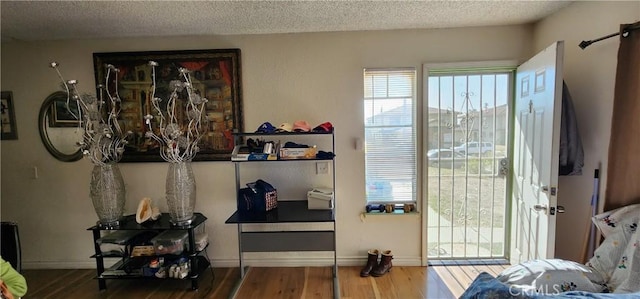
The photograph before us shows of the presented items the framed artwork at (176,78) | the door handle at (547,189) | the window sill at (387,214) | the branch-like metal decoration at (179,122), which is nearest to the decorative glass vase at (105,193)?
the framed artwork at (176,78)

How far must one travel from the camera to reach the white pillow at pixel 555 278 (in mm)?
1263

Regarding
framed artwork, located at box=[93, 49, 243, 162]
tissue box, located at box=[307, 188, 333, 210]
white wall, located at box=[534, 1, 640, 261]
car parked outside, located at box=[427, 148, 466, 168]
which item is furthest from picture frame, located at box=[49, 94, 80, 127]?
white wall, located at box=[534, 1, 640, 261]

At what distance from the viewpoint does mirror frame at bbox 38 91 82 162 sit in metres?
2.49

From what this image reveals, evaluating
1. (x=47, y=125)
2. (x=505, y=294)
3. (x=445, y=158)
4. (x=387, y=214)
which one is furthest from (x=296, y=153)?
(x=47, y=125)

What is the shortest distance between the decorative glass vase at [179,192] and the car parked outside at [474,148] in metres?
2.38

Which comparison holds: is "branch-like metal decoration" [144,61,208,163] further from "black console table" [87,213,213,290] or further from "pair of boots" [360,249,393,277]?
"pair of boots" [360,249,393,277]

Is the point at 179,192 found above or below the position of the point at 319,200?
above

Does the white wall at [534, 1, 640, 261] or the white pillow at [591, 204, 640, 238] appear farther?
the white wall at [534, 1, 640, 261]

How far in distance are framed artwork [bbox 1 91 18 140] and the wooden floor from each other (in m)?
1.33

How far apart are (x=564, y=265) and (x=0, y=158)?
4455 millimetres

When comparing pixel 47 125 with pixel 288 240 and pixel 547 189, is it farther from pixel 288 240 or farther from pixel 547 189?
pixel 547 189

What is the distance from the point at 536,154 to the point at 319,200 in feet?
5.41

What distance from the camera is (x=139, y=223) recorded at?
7.31ft

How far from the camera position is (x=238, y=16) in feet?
6.83
